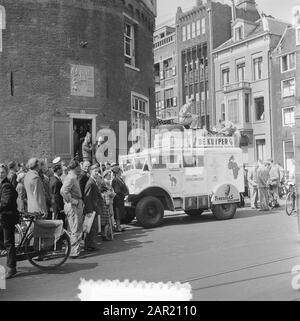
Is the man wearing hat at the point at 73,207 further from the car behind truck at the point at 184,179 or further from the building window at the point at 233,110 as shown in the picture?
the building window at the point at 233,110

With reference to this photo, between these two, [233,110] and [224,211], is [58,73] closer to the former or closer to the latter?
[224,211]

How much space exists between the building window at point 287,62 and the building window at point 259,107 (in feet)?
11.8

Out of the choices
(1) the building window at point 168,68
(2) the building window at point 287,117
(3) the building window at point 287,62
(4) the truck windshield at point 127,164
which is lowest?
(4) the truck windshield at point 127,164

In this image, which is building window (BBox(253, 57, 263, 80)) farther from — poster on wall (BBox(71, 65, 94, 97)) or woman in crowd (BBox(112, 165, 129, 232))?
woman in crowd (BBox(112, 165, 129, 232))

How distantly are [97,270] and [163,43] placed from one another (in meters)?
43.4

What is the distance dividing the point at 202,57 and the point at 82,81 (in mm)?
27550

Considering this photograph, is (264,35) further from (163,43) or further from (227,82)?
(163,43)

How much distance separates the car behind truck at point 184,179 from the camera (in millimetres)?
11664

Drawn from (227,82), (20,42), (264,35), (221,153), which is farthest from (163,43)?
(221,153)

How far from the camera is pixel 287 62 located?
35688 mm

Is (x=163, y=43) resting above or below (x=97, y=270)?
above

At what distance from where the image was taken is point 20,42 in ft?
53.6

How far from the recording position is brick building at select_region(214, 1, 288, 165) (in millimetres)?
37594

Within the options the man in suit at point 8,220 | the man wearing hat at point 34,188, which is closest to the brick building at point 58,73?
the man wearing hat at point 34,188
